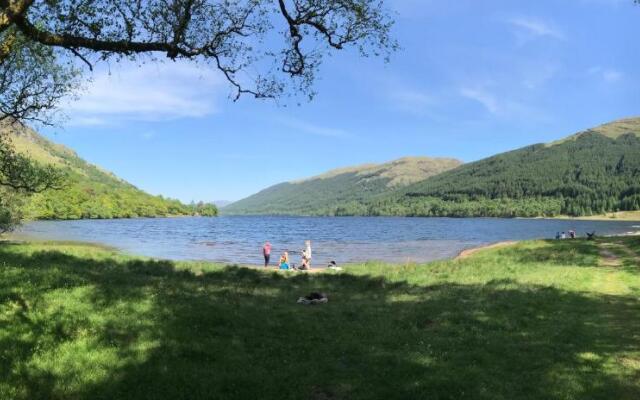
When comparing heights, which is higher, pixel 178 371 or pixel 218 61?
pixel 218 61

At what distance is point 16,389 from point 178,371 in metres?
3.16

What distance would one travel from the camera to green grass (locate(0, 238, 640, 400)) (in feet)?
35.1

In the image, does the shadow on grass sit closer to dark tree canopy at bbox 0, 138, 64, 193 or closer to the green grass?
the green grass

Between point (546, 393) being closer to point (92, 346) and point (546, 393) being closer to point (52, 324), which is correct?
point (92, 346)

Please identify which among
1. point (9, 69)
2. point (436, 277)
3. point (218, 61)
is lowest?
point (436, 277)

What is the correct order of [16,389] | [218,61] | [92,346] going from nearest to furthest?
[16,389]
[92,346]
[218,61]

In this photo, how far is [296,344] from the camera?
14.1m

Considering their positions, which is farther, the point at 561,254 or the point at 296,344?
the point at 561,254

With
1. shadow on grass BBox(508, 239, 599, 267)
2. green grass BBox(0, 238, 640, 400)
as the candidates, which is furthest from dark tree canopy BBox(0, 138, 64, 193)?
shadow on grass BBox(508, 239, 599, 267)

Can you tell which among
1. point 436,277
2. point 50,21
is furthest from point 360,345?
point 436,277

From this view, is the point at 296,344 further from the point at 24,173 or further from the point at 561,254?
the point at 561,254

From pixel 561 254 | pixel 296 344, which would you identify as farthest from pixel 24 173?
pixel 561 254

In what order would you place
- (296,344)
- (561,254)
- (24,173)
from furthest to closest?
1. (561,254)
2. (24,173)
3. (296,344)

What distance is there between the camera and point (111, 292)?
16188 millimetres
